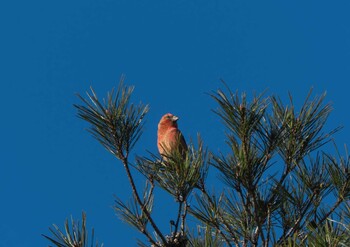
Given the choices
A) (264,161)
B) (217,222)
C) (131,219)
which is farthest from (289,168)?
(131,219)

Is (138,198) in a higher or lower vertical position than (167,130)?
lower

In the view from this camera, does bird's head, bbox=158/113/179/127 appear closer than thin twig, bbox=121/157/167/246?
No

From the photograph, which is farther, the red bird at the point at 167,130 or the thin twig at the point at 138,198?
the red bird at the point at 167,130

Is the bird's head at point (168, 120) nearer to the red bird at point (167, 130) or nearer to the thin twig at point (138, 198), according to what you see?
the red bird at point (167, 130)

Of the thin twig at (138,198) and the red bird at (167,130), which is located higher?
the red bird at (167,130)

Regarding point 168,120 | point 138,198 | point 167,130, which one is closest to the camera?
point 138,198

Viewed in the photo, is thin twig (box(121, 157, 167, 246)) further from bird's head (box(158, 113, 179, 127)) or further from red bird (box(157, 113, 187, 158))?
bird's head (box(158, 113, 179, 127))

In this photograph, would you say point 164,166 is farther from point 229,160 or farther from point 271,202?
point 271,202

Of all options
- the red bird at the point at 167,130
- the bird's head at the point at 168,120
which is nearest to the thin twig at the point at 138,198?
the red bird at the point at 167,130

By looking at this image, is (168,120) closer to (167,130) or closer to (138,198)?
(167,130)

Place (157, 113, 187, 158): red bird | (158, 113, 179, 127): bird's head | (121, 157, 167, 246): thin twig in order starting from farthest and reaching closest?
(158, 113, 179, 127): bird's head, (157, 113, 187, 158): red bird, (121, 157, 167, 246): thin twig

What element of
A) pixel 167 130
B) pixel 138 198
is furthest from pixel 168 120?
pixel 138 198

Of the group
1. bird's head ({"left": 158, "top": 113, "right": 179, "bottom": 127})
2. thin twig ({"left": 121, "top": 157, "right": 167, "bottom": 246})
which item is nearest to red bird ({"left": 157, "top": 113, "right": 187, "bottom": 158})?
bird's head ({"left": 158, "top": 113, "right": 179, "bottom": 127})

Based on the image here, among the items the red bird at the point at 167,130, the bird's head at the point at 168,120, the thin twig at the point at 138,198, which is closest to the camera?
the thin twig at the point at 138,198
